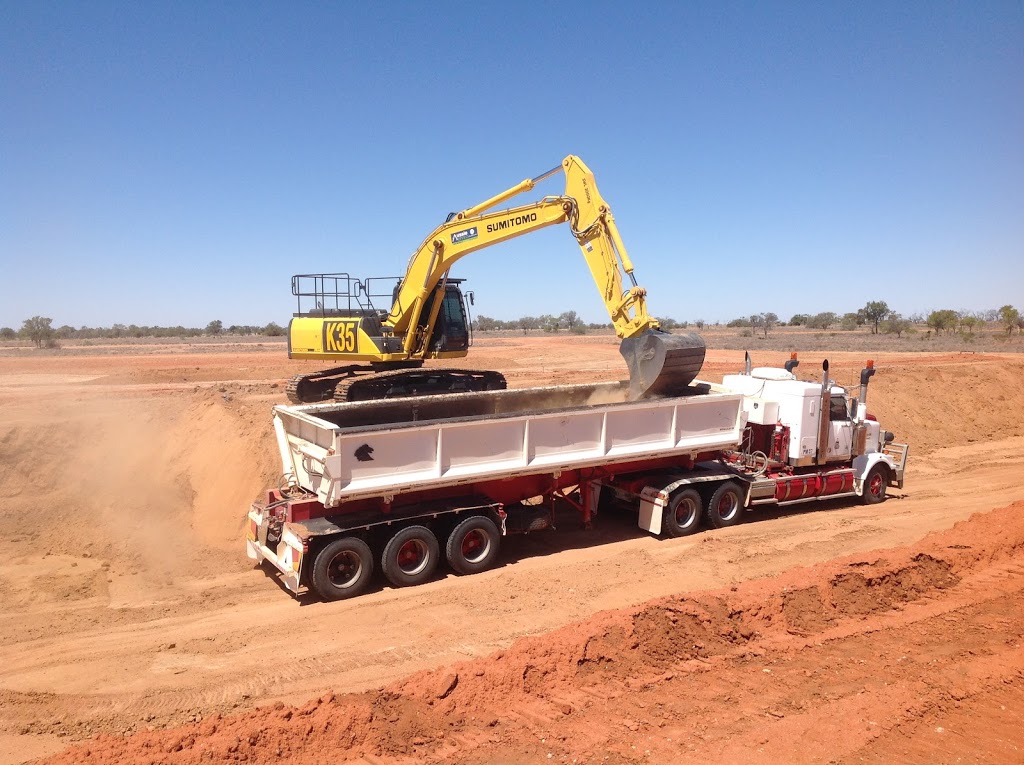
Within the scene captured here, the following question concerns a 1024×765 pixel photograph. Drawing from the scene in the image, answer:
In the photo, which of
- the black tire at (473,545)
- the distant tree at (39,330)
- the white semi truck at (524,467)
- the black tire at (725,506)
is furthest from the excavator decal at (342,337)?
the distant tree at (39,330)

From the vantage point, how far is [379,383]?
46.4 feet

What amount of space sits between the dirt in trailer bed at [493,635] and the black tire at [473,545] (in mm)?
258

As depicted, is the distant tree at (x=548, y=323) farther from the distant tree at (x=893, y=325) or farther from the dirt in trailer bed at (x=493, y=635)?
the dirt in trailer bed at (x=493, y=635)

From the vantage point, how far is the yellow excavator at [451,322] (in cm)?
1152

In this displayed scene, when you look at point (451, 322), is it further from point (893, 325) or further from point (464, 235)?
point (893, 325)

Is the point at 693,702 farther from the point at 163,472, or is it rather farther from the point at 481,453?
the point at 163,472

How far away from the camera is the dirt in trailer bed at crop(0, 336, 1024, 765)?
5.18 metres

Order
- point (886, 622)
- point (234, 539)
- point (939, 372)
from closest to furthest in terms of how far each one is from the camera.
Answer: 1. point (886, 622)
2. point (234, 539)
3. point (939, 372)

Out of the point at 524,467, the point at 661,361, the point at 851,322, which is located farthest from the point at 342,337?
the point at 851,322

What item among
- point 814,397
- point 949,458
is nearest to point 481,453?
point 814,397

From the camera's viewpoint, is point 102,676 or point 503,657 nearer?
point 503,657

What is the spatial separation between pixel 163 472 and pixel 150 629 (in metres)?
5.38

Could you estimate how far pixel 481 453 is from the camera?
30.3 ft

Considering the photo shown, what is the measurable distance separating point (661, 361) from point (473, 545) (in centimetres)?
416
